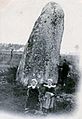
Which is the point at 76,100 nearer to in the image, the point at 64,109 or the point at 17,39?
the point at 64,109

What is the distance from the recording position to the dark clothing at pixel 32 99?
1.12 meters

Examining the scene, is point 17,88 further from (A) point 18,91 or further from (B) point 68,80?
(B) point 68,80

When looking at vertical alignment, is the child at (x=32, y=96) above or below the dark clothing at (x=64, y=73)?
below

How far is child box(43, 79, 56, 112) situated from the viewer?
1.11 meters

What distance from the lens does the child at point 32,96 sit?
112 centimetres

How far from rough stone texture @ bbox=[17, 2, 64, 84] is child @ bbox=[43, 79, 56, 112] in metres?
0.01

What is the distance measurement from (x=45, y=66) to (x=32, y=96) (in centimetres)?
7

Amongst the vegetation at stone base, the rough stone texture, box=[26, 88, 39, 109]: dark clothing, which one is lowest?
box=[26, 88, 39, 109]: dark clothing

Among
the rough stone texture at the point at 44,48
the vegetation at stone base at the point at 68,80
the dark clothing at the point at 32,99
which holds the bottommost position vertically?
the dark clothing at the point at 32,99

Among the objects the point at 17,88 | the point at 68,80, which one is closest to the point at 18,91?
the point at 17,88

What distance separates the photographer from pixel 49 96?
112 centimetres

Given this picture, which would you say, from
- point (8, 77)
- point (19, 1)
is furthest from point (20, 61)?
point (19, 1)

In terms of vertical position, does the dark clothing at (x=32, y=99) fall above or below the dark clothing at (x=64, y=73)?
below

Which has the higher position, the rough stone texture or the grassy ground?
the rough stone texture
